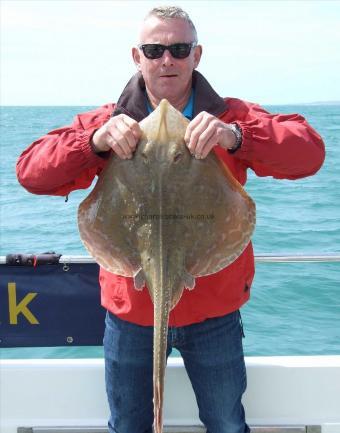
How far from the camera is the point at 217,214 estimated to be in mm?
2355

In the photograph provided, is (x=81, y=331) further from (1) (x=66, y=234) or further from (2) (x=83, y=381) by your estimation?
(1) (x=66, y=234)

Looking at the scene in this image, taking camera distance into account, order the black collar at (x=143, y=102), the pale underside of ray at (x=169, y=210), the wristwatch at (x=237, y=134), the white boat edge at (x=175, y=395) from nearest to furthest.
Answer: the pale underside of ray at (x=169, y=210), the wristwatch at (x=237, y=134), the black collar at (x=143, y=102), the white boat edge at (x=175, y=395)

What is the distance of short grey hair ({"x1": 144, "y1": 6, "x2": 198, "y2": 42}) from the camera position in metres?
2.49

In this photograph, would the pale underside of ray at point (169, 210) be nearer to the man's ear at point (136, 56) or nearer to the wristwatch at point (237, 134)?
the wristwatch at point (237, 134)

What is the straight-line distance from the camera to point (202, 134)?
7.14 feet

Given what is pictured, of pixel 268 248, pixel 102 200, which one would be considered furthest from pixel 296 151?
pixel 268 248

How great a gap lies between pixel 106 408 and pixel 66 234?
377 inches

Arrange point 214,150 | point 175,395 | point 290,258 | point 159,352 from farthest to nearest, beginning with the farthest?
point 290,258, point 175,395, point 214,150, point 159,352

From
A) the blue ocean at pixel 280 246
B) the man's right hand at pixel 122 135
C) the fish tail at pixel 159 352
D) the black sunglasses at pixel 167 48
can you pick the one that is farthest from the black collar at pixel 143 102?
the blue ocean at pixel 280 246

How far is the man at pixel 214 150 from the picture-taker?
2.47 m

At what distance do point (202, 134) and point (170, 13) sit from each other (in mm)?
695

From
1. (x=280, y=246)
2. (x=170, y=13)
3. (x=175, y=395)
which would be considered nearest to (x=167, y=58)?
(x=170, y=13)

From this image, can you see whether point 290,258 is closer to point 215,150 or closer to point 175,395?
point 175,395

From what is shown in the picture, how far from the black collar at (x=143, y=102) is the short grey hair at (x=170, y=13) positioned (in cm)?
26
